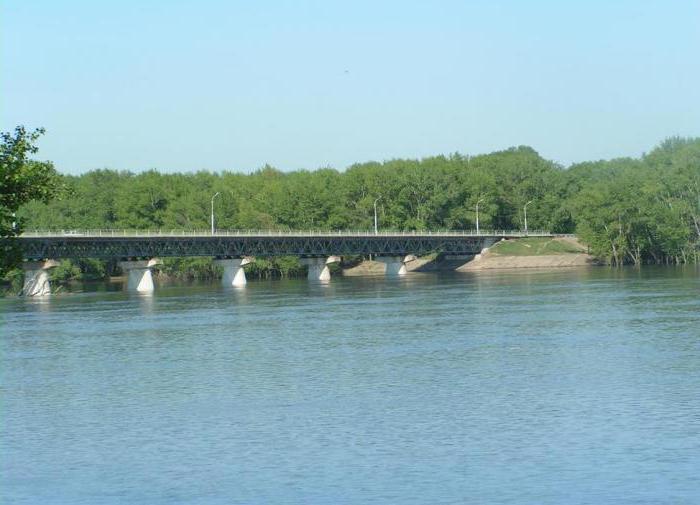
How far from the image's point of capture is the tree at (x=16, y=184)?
103 feet

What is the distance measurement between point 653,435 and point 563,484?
5.92m

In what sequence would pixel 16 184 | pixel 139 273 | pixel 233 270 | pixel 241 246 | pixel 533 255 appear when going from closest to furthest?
pixel 16 184 → pixel 139 273 → pixel 233 270 → pixel 241 246 → pixel 533 255

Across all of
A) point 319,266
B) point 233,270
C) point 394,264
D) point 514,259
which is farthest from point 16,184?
point 514,259

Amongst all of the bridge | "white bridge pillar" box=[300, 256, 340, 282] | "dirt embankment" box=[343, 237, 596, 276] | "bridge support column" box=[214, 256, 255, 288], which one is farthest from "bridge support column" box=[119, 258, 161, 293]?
"dirt embankment" box=[343, 237, 596, 276]

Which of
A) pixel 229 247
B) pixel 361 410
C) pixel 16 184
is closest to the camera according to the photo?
pixel 16 184

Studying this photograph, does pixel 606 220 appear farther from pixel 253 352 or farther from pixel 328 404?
pixel 328 404

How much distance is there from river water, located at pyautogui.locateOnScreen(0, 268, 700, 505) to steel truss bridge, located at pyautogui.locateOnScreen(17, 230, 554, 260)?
55.2 meters

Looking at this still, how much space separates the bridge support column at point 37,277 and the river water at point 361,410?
52.4 m

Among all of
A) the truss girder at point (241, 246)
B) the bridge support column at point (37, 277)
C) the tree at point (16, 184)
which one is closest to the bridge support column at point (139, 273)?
the truss girder at point (241, 246)

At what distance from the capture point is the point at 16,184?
104ft

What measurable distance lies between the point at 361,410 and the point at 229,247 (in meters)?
112

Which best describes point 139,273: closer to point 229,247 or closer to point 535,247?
point 229,247

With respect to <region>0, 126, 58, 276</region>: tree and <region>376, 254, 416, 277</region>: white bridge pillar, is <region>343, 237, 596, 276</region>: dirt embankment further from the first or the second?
<region>0, 126, 58, 276</region>: tree

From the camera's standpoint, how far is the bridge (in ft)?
427
